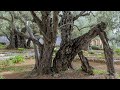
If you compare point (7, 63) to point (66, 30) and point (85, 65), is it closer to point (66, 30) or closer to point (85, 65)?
point (66, 30)

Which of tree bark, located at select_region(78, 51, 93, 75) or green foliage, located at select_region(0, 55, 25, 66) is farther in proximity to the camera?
green foliage, located at select_region(0, 55, 25, 66)

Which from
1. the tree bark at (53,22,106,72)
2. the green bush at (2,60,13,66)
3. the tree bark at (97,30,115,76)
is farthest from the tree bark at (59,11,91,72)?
the green bush at (2,60,13,66)

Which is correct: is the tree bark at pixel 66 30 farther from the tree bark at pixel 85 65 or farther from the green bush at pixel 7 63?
the green bush at pixel 7 63

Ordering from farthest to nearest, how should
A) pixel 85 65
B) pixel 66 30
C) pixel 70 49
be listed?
pixel 66 30 < pixel 85 65 < pixel 70 49

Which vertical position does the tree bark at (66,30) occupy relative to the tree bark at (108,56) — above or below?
above

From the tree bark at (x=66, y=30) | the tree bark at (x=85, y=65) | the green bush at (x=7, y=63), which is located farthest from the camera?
the green bush at (x=7, y=63)

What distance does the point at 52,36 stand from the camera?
695 centimetres

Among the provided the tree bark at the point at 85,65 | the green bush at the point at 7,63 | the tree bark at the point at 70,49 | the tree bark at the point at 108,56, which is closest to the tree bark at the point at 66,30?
the tree bark at the point at 70,49

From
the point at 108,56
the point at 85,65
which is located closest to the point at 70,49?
the point at 85,65

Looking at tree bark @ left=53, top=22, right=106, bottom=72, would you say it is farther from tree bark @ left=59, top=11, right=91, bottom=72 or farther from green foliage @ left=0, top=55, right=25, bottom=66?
green foliage @ left=0, top=55, right=25, bottom=66

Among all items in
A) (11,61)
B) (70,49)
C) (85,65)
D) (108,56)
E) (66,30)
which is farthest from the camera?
(11,61)

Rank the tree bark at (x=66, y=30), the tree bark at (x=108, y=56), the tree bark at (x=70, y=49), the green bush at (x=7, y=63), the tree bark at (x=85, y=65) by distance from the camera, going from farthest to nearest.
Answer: the green bush at (x=7, y=63)
the tree bark at (x=66, y=30)
the tree bark at (x=85, y=65)
the tree bark at (x=70, y=49)
the tree bark at (x=108, y=56)
